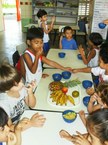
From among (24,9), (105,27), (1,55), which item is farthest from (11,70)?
(24,9)

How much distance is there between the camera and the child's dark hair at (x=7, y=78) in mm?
1440

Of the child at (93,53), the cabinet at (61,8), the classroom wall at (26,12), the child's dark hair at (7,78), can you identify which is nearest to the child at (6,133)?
the child's dark hair at (7,78)

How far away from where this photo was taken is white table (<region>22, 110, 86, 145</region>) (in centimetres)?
125

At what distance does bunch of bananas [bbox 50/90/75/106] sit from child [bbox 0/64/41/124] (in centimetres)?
18

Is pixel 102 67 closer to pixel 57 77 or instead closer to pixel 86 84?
pixel 86 84

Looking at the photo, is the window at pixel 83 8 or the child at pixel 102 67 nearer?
the child at pixel 102 67

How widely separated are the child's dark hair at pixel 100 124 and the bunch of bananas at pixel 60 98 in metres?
0.54

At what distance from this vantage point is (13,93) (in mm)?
1579

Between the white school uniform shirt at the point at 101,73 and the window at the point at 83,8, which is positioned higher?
the window at the point at 83,8

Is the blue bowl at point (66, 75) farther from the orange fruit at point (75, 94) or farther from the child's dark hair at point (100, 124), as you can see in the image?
the child's dark hair at point (100, 124)

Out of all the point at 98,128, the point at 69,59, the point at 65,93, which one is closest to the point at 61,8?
the point at 69,59

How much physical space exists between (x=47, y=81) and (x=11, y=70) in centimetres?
64

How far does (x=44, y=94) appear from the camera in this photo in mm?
1796

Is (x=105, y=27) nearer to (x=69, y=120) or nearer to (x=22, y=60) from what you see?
(x=22, y=60)
